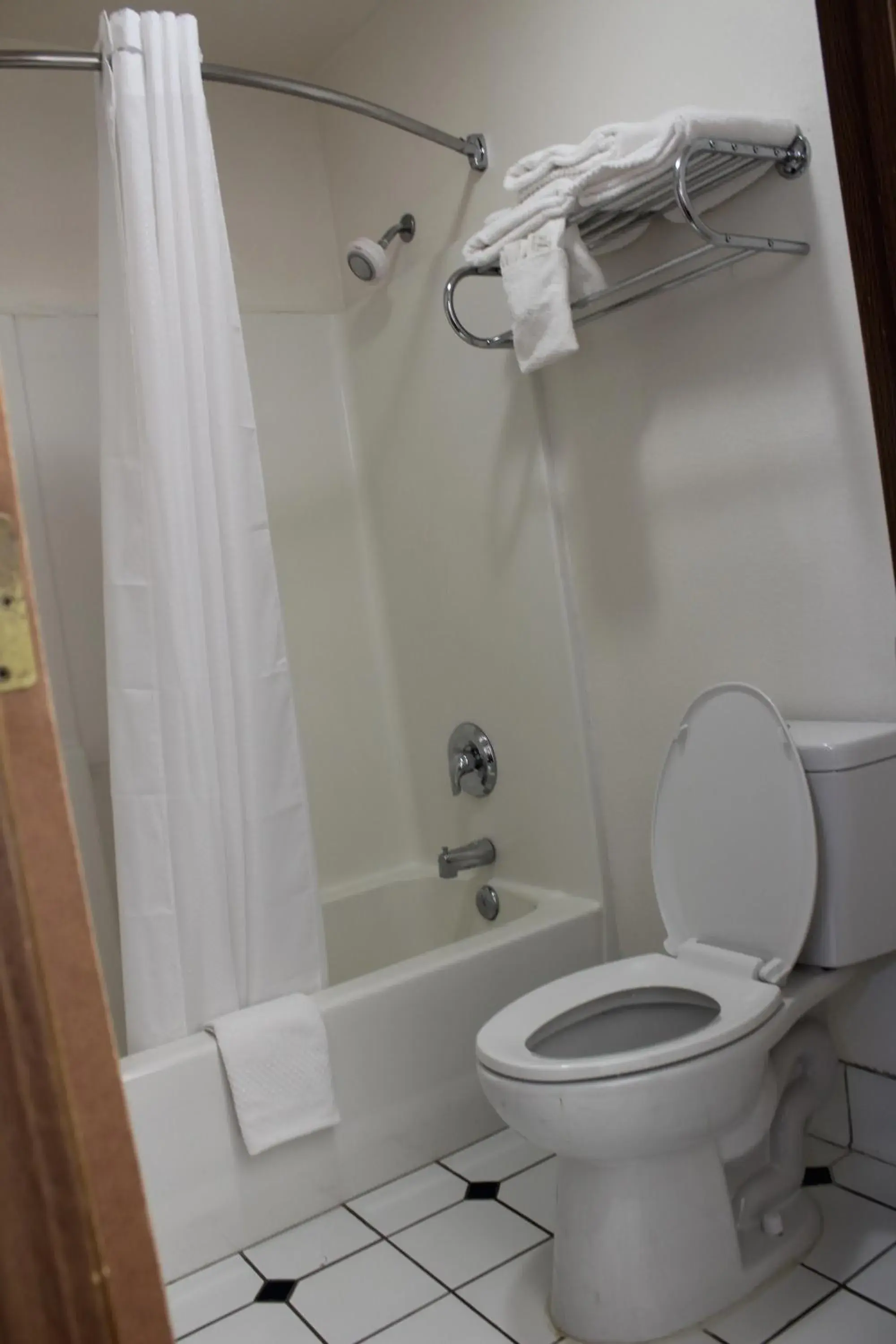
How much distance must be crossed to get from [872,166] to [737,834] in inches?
45.5

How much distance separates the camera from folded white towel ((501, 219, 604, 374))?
187 cm

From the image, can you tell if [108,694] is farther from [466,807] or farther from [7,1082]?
[7,1082]

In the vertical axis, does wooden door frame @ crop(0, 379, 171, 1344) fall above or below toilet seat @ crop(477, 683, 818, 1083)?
above

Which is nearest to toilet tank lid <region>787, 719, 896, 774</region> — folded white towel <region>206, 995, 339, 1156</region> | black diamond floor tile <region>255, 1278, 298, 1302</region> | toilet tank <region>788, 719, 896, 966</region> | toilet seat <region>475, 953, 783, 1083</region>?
toilet tank <region>788, 719, 896, 966</region>

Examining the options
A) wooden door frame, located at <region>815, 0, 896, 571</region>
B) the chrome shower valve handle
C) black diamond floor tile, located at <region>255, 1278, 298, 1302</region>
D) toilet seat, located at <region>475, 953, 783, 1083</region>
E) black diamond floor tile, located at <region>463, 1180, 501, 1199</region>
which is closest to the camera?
wooden door frame, located at <region>815, 0, 896, 571</region>

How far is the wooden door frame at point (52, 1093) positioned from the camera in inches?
19.4

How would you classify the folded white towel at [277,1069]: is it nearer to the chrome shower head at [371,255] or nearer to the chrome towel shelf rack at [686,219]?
the chrome towel shelf rack at [686,219]

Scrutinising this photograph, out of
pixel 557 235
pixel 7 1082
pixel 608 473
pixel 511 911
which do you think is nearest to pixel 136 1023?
pixel 511 911

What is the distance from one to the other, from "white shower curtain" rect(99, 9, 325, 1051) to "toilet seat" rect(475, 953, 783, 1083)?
530 millimetres

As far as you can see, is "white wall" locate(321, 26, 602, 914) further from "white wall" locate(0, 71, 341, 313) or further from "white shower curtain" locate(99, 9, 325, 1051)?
"white shower curtain" locate(99, 9, 325, 1051)

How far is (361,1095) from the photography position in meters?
2.11

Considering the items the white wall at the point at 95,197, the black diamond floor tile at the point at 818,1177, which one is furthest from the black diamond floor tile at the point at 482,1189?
the white wall at the point at 95,197

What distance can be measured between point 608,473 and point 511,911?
988 millimetres

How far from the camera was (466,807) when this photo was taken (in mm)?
2795
